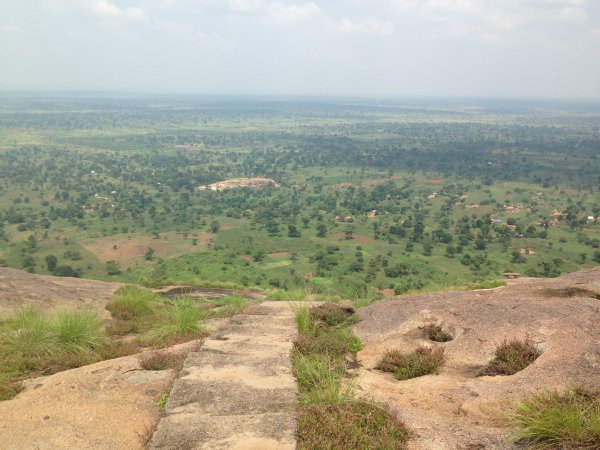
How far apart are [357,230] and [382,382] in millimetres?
59701

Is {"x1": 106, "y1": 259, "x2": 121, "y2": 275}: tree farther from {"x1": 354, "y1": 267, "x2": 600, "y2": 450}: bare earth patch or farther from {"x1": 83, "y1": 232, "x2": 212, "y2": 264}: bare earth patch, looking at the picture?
{"x1": 354, "y1": 267, "x2": 600, "y2": 450}: bare earth patch

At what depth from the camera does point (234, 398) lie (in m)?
6.33

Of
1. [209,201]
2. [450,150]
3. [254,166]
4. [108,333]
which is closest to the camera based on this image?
[108,333]

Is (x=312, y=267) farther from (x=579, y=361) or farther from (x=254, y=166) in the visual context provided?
(x=254, y=166)

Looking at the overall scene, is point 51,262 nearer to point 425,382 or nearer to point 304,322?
point 304,322

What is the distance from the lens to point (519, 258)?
2064 inches

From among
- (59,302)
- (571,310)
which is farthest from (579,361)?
(59,302)

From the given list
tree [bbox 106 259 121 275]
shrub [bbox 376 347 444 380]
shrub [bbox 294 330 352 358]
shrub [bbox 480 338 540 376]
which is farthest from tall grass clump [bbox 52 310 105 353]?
tree [bbox 106 259 121 275]

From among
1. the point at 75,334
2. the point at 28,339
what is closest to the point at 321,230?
the point at 75,334

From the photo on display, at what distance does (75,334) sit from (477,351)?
753 centimetres

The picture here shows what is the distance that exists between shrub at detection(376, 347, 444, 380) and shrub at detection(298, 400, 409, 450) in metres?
1.73

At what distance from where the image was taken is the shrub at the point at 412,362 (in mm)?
7672

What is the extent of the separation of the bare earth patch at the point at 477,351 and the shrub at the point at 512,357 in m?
0.15

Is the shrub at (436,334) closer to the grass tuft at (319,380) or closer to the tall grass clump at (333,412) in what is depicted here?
the tall grass clump at (333,412)
